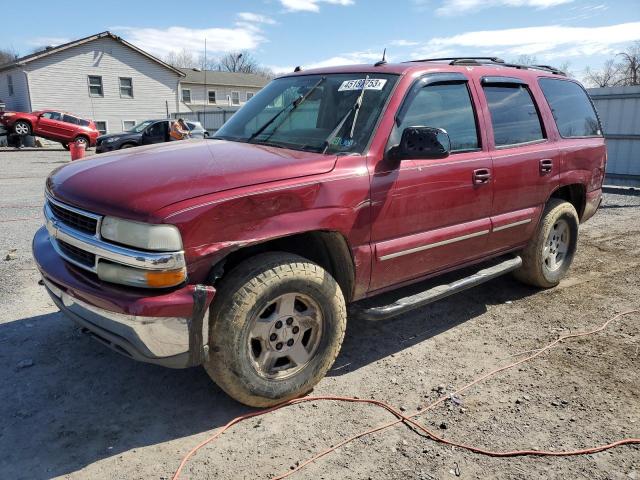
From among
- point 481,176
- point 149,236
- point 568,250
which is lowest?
point 568,250

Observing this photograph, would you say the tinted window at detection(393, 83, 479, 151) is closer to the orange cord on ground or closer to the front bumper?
the orange cord on ground

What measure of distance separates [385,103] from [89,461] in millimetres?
2762

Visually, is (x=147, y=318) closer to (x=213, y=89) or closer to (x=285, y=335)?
(x=285, y=335)

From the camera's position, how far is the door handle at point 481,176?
388 cm

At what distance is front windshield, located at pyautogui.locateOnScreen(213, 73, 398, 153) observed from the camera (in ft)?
11.2

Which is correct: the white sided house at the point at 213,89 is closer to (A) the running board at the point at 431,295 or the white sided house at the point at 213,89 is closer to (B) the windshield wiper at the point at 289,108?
(B) the windshield wiper at the point at 289,108

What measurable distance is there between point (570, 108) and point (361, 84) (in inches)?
103

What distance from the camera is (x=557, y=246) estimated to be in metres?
5.22

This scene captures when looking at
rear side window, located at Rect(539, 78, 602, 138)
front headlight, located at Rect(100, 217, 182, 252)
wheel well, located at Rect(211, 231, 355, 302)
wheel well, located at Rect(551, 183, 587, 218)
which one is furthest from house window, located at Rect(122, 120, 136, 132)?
front headlight, located at Rect(100, 217, 182, 252)

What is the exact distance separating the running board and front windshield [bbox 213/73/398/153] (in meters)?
1.07

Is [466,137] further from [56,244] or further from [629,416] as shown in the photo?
[56,244]

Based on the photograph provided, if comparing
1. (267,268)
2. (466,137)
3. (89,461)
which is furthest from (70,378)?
(466,137)

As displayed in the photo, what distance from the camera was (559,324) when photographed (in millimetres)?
4398

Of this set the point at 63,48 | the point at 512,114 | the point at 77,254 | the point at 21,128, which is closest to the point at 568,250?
the point at 512,114
